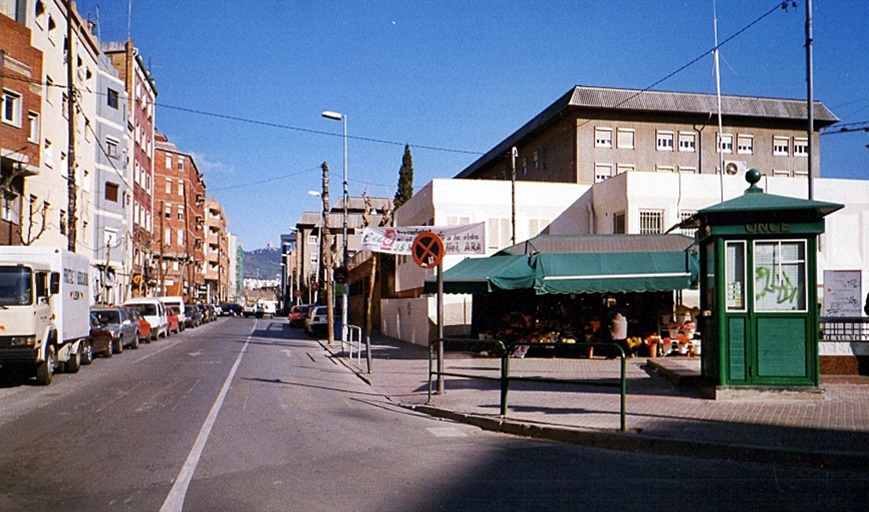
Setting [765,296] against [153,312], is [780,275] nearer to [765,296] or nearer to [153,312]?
[765,296]

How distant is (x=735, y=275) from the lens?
12156 millimetres

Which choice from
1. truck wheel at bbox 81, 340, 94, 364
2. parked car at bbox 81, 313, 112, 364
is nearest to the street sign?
parked car at bbox 81, 313, 112, 364

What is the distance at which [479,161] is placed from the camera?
6525cm

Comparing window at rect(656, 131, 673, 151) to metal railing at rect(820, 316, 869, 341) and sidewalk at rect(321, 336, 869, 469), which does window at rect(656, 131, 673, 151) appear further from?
metal railing at rect(820, 316, 869, 341)

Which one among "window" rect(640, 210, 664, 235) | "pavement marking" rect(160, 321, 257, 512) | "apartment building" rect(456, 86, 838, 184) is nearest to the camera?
"pavement marking" rect(160, 321, 257, 512)

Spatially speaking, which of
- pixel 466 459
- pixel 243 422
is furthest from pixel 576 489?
pixel 243 422

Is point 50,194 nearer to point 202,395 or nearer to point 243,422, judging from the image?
Answer: point 202,395

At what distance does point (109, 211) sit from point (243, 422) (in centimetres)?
4316

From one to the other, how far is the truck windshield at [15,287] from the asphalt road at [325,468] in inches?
118

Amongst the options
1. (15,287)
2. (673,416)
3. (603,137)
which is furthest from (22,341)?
(603,137)

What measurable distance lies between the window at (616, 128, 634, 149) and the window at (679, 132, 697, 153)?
351 centimetres

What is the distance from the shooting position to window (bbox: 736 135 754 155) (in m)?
54.2

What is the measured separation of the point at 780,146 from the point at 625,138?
37.1 ft

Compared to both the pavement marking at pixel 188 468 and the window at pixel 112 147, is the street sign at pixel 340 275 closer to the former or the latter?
the pavement marking at pixel 188 468
